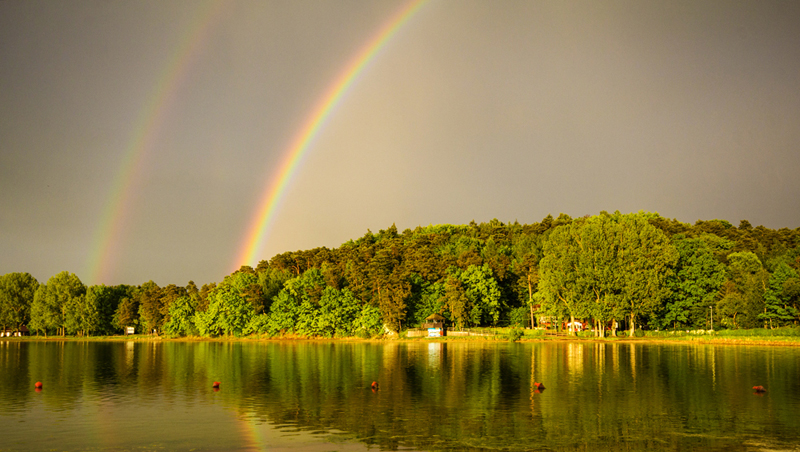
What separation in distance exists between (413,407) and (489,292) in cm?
10506

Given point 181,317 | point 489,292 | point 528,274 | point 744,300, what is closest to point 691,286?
point 744,300

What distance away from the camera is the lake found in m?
30.6

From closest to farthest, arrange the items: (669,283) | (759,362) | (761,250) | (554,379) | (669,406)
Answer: (669,406) → (554,379) → (759,362) → (669,283) → (761,250)

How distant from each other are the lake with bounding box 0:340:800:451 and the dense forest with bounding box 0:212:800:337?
46.0 m

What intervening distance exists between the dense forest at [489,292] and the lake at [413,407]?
46.0m

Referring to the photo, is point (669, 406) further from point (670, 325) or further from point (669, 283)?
point (670, 325)

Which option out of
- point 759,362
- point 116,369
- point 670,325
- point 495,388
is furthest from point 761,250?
point 116,369

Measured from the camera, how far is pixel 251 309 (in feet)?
519

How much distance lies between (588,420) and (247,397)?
964 inches

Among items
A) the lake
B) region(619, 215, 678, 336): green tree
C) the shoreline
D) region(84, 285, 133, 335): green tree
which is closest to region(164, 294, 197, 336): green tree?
the shoreline

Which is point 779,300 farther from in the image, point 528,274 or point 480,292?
point 480,292

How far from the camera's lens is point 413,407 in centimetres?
4075

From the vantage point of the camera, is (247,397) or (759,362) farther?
(759,362)

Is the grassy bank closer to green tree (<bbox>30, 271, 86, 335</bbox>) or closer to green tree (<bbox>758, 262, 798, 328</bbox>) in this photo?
green tree (<bbox>758, 262, 798, 328</bbox>)
